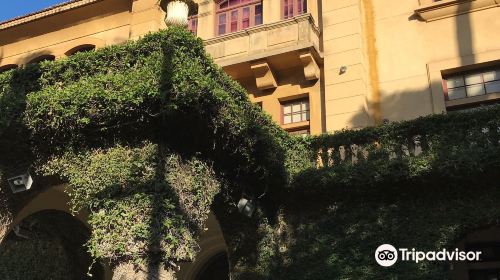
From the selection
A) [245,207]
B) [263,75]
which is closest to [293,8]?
[263,75]

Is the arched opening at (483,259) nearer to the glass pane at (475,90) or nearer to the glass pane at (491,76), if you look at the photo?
the glass pane at (475,90)

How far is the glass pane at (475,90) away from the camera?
45.5ft

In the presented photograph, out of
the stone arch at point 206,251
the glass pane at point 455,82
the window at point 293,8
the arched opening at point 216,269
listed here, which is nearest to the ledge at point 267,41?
the window at point 293,8

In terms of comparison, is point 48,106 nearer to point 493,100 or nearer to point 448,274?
point 448,274

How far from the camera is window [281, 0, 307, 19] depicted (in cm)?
1659

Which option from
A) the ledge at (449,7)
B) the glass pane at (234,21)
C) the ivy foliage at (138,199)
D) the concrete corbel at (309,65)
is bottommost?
the ivy foliage at (138,199)

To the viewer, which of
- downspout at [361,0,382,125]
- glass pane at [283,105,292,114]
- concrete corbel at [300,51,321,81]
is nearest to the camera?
downspout at [361,0,382,125]

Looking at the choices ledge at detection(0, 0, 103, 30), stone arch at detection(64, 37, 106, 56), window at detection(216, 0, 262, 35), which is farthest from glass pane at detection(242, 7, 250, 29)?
ledge at detection(0, 0, 103, 30)

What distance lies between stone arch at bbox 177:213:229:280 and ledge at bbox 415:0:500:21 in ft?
26.5

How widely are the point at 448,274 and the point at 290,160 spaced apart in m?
3.78

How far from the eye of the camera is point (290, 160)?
38.1 feet

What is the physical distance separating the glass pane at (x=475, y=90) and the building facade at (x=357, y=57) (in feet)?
0.08

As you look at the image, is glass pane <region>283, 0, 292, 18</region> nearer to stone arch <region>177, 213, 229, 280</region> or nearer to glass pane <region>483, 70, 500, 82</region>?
glass pane <region>483, 70, 500, 82</region>

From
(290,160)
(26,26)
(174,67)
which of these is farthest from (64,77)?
(26,26)
